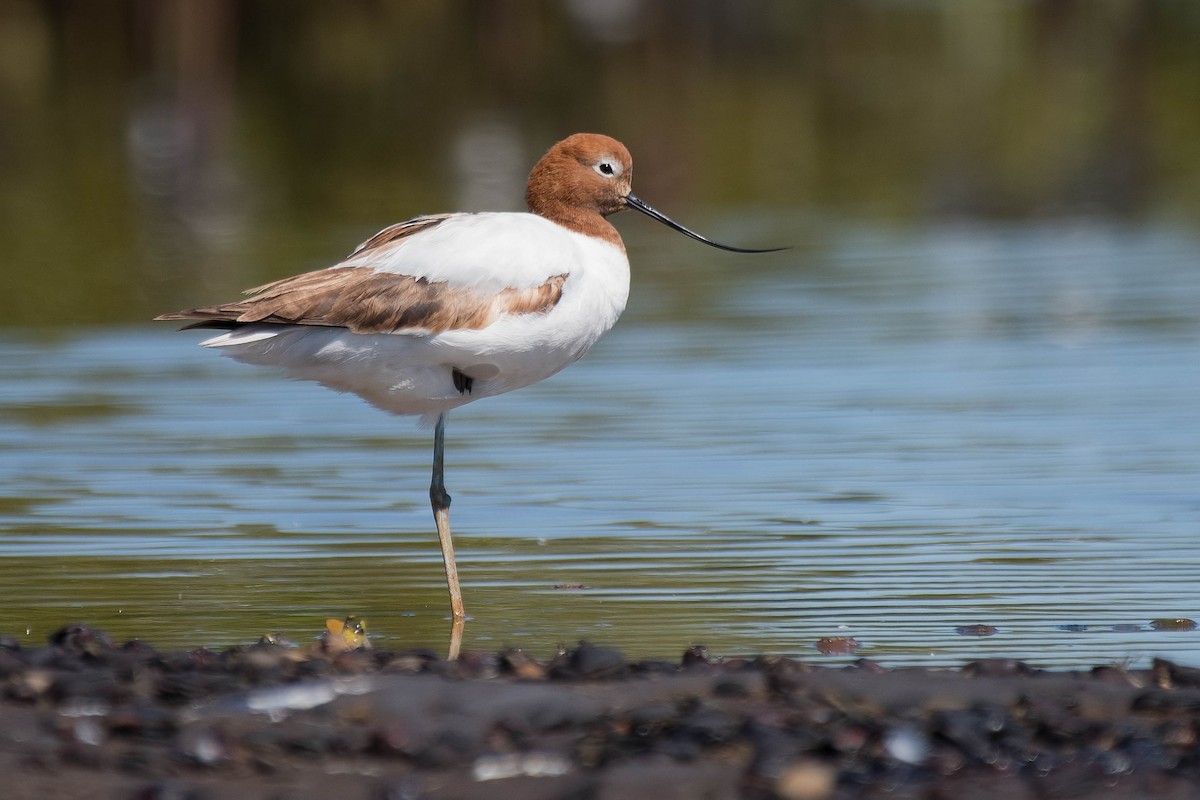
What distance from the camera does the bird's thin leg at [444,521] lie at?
8.17 m

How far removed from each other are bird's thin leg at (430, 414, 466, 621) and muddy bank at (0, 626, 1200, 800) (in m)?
1.46

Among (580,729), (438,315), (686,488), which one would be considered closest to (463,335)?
(438,315)

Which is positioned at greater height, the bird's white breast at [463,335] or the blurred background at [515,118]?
the blurred background at [515,118]

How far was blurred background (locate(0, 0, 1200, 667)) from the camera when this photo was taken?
8.32 meters

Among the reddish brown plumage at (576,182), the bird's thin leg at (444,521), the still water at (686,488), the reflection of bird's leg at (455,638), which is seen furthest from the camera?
the reddish brown plumage at (576,182)

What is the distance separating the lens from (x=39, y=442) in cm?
1231

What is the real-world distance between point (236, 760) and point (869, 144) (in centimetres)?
2396

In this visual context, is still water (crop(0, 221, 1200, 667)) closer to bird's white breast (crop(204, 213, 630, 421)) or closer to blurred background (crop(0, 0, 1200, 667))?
blurred background (crop(0, 0, 1200, 667))

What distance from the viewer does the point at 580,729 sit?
19.8 ft

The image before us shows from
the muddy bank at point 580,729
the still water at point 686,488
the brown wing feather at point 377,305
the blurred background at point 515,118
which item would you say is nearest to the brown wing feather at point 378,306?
the brown wing feather at point 377,305

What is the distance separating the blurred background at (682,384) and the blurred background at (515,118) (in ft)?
0.40

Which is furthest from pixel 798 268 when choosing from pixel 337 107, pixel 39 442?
pixel 337 107

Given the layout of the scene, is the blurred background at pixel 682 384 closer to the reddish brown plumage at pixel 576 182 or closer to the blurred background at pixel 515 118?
the blurred background at pixel 515 118

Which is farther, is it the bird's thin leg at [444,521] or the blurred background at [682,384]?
the blurred background at [682,384]
